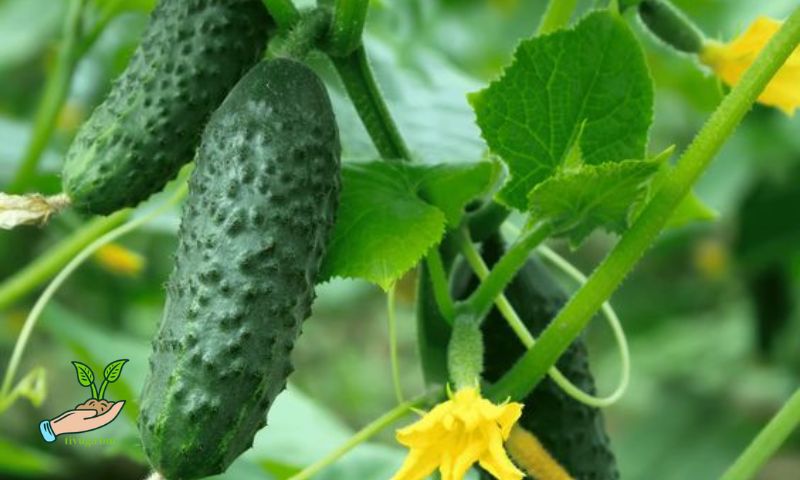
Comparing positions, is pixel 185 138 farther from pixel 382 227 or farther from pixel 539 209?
pixel 539 209

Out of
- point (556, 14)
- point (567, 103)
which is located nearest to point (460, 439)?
point (567, 103)

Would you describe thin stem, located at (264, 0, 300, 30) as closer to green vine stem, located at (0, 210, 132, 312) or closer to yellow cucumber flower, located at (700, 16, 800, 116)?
yellow cucumber flower, located at (700, 16, 800, 116)

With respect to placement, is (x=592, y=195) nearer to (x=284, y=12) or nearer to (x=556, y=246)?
(x=284, y=12)

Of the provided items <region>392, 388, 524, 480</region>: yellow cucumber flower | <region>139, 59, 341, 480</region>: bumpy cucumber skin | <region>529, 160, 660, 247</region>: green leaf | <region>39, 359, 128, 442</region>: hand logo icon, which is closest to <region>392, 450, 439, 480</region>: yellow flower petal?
<region>392, 388, 524, 480</region>: yellow cucumber flower

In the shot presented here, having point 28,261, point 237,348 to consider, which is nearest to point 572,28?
point 237,348

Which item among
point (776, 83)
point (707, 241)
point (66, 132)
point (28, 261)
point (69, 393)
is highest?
point (776, 83)

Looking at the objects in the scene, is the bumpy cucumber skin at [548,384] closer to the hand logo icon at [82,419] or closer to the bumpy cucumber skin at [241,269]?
the bumpy cucumber skin at [241,269]
